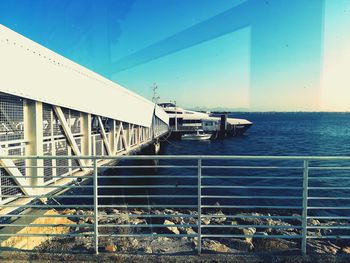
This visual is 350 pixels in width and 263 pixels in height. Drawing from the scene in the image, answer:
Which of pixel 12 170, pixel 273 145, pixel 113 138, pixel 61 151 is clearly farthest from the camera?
pixel 273 145

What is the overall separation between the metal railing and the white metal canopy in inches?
57.1

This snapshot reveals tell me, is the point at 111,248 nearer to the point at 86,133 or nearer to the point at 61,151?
the point at 61,151

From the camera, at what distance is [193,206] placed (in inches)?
92.0

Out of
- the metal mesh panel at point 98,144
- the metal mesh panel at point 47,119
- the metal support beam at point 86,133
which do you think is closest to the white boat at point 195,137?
the metal mesh panel at point 98,144

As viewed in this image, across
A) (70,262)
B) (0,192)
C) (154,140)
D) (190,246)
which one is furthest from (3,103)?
(154,140)

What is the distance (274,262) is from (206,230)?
2887 millimetres

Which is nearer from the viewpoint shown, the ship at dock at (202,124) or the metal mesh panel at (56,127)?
the metal mesh panel at (56,127)

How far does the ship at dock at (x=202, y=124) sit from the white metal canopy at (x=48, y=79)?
91.8ft

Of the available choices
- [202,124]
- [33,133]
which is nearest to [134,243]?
[33,133]

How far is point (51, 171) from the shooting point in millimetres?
5020

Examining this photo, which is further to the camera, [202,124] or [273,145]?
[202,124]

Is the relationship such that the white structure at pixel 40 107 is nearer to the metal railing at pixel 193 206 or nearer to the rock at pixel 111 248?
the metal railing at pixel 193 206

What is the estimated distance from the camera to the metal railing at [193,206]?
235 centimetres

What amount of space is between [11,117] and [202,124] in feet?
113
